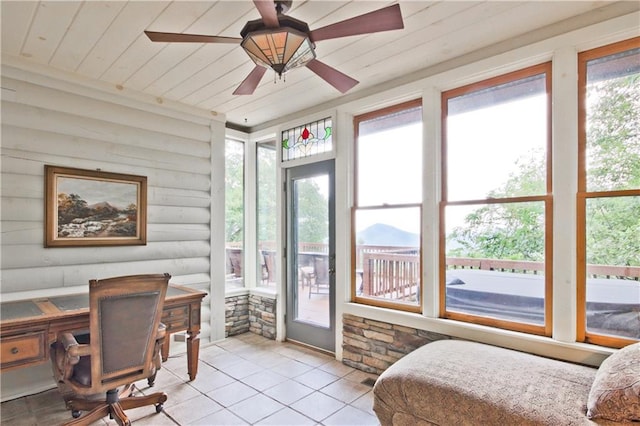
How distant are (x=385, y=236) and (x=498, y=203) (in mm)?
1077

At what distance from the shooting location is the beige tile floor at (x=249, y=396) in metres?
2.54

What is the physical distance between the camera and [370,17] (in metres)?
1.76

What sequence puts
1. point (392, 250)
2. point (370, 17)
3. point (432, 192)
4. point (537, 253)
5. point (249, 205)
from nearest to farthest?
point (370, 17) < point (537, 253) < point (432, 192) < point (392, 250) < point (249, 205)

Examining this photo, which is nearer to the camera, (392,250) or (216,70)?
(216,70)

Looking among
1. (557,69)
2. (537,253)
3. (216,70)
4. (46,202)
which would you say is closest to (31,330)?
(46,202)

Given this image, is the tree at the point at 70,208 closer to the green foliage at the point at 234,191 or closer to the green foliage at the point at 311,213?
the green foliage at the point at 234,191

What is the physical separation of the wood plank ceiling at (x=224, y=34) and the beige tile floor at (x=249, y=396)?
9.07 feet

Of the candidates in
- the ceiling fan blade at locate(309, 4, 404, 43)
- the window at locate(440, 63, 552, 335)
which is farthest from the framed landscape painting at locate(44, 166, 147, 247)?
the window at locate(440, 63, 552, 335)

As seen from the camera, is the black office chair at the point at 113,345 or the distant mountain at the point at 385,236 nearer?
the black office chair at the point at 113,345

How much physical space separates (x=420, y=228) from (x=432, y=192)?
0.35 meters

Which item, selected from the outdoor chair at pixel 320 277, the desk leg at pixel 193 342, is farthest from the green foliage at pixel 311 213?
the desk leg at pixel 193 342

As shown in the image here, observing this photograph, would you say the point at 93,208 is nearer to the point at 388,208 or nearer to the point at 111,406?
the point at 111,406

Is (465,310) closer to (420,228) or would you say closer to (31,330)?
(420,228)

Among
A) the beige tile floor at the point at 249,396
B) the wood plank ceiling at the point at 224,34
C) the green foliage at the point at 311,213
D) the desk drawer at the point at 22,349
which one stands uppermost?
the wood plank ceiling at the point at 224,34
